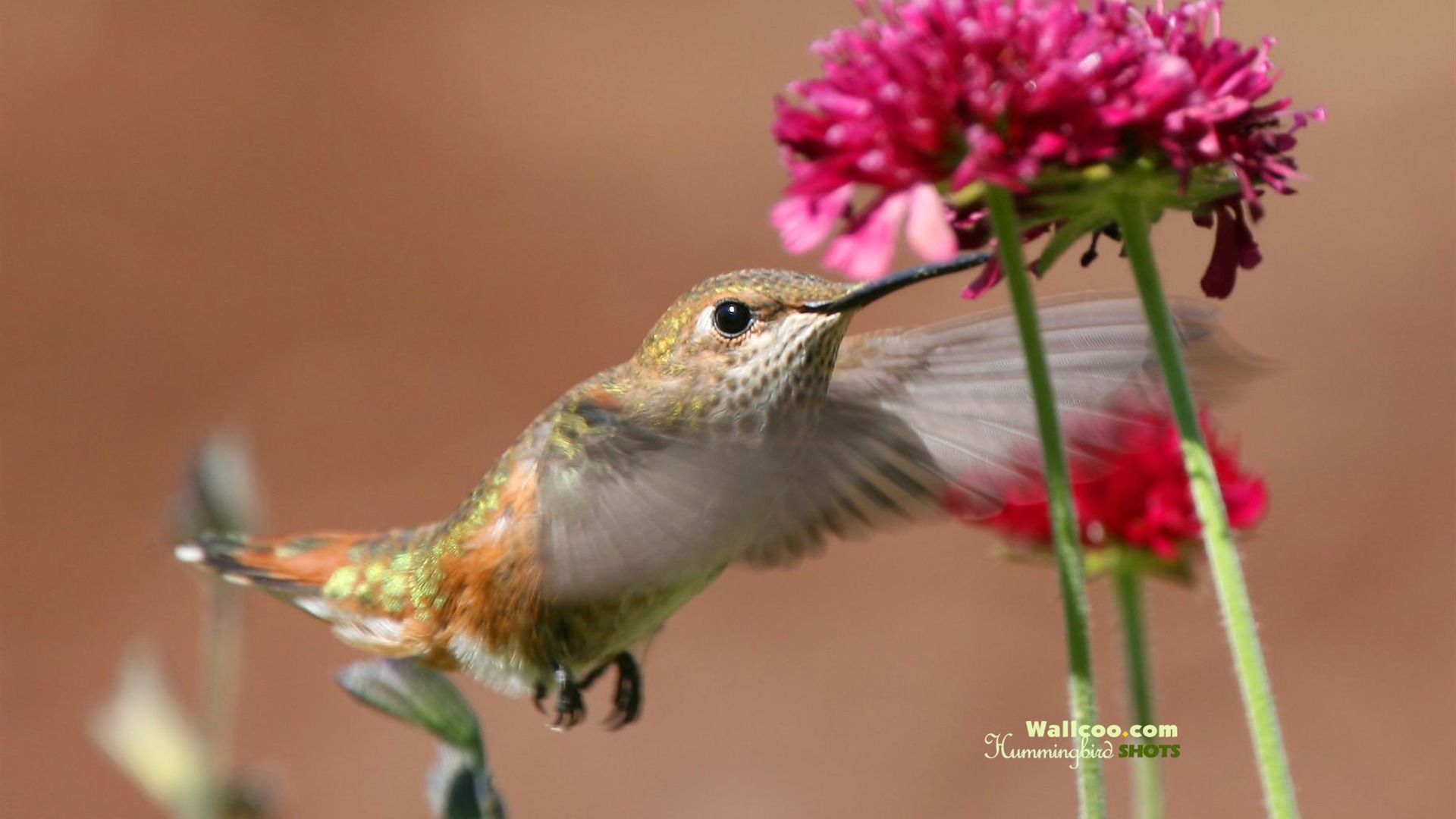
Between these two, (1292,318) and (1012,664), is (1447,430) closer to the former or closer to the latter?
(1292,318)

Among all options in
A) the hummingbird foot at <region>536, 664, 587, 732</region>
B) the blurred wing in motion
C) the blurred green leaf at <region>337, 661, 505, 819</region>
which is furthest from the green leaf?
the hummingbird foot at <region>536, 664, 587, 732</region>

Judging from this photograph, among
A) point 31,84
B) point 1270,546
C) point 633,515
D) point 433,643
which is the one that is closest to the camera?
point 633,515

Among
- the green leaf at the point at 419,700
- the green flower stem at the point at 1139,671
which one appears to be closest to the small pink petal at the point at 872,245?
the green leaf at the point at 419,700

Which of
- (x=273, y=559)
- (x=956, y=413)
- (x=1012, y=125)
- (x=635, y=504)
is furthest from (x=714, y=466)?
(x=273, y=559)

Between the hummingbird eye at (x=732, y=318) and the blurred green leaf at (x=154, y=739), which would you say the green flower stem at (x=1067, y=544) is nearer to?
the hummingbird eye at (x=732, y=318)

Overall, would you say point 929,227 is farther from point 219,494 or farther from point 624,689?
point 219,494

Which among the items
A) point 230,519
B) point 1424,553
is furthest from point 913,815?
point 230,519
